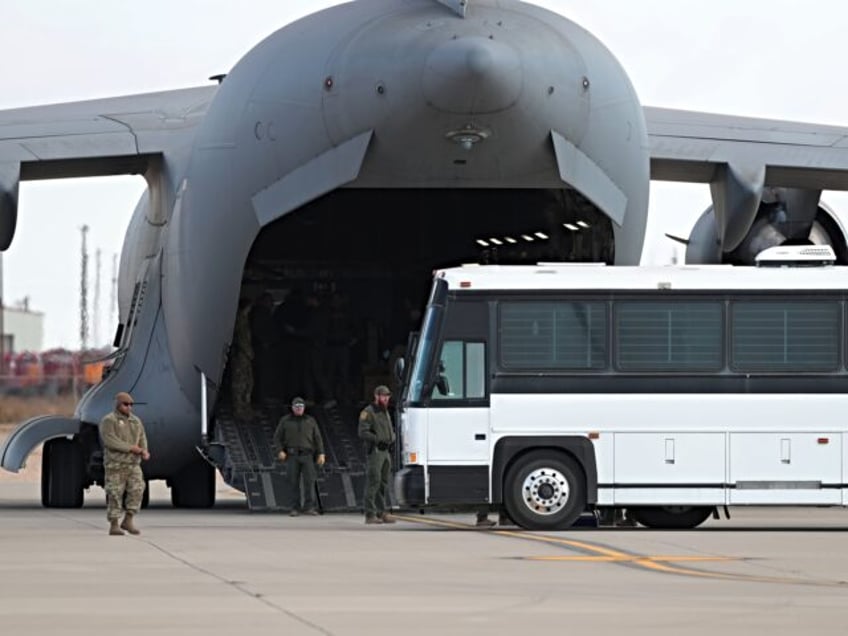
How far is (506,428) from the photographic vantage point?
21.5m

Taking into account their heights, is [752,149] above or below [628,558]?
above

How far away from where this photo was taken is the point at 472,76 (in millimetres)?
22688

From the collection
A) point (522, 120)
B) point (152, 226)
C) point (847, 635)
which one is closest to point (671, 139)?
point (522, 120)

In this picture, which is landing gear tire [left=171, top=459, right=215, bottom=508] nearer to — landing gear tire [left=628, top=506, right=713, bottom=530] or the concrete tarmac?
the concrete tarmac

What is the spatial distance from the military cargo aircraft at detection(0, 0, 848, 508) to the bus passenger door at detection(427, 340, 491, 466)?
2956 millimetres

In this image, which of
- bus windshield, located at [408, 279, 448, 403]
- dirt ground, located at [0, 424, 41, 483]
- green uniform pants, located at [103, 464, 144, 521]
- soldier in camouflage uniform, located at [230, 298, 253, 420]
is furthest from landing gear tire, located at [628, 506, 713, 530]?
dirt ground, located at [0, 424, 41, 483]

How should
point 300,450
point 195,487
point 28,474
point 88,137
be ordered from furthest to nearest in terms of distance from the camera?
1. point 28,474
2. point 195,487
3. point 88,137
4. point 300,450

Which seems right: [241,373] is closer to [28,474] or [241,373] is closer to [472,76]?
[472,76]

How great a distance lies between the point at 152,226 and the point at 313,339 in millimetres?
2614

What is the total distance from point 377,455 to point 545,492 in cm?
274

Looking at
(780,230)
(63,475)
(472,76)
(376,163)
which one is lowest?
(63,475)

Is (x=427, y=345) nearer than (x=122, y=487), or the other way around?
(x=122, y=487)

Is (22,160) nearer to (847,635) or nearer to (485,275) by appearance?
(485,275)

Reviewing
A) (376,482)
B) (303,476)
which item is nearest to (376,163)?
(376,482)
